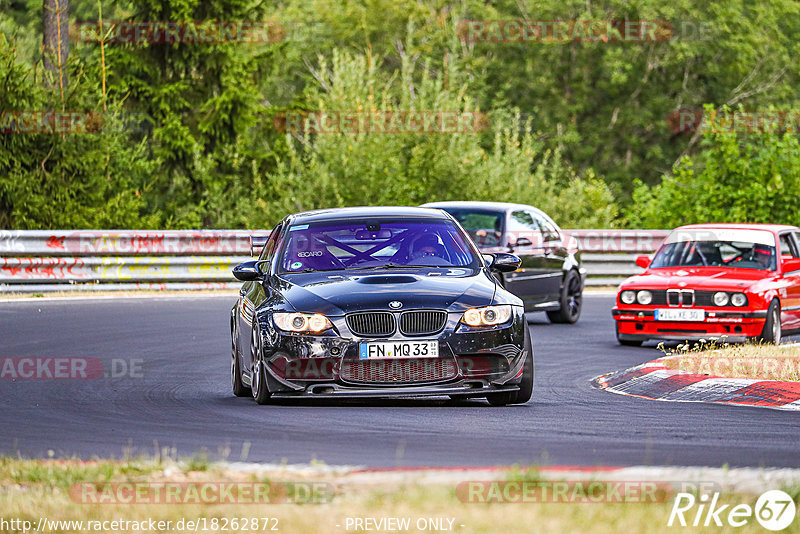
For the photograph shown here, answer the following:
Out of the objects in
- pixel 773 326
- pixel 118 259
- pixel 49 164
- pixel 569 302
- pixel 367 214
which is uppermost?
pixel 367 214

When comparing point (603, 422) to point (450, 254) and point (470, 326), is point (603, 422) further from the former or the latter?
point (450, 254)

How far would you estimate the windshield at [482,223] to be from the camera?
1950cm

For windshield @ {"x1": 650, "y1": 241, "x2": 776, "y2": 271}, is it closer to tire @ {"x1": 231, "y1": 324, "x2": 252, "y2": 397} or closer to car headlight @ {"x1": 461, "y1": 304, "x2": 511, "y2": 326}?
tire @ {"x1": 231, "y1": 324, "x2": 252, "y2": 397}

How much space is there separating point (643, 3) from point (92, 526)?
2027 inches

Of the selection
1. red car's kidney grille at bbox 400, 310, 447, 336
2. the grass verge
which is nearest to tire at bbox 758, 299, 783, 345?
red car's kidney grille at bbox 400, 310, 447, 336

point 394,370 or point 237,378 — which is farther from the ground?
point 394,370

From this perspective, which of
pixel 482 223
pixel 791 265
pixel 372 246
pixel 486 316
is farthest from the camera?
pixel 482 223

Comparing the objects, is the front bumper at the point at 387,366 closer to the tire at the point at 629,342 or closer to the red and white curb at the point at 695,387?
the red and white curb at the point at 695,387

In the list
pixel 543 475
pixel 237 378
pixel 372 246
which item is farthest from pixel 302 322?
pixel 543 475

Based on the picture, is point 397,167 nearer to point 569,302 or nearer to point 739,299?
point 569,302

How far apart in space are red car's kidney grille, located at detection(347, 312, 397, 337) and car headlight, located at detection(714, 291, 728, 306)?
700cm

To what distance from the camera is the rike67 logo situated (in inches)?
221

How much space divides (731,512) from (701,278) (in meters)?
11.0

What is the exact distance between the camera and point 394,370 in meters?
10.1
